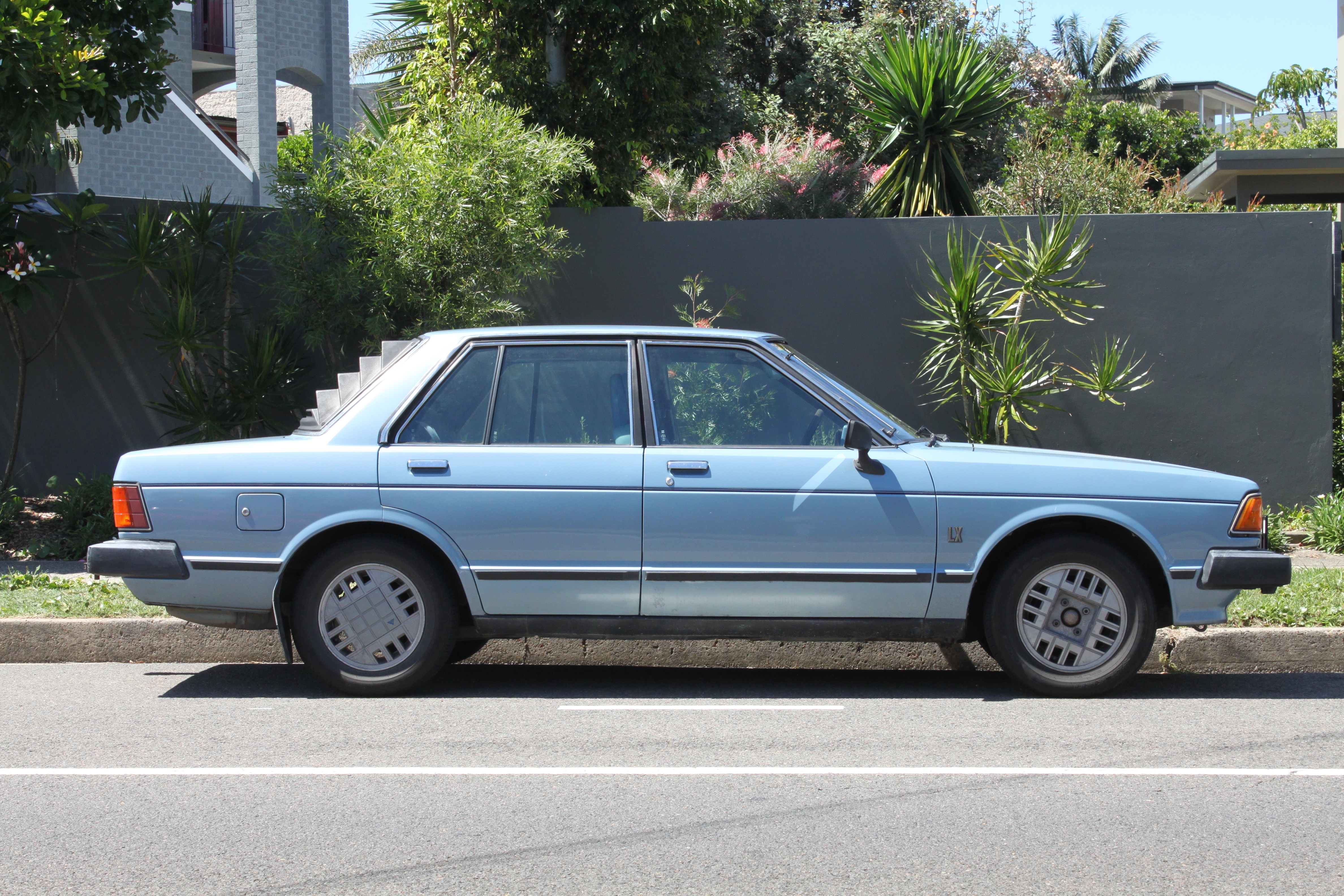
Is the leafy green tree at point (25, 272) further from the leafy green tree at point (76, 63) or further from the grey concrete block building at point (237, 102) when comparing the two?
the grey concrete block building at point (237, 102)

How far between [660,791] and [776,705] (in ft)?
4.69

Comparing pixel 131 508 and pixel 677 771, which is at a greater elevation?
pixel 131 508

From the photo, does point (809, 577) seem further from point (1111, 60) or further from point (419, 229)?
point (1111, 60)

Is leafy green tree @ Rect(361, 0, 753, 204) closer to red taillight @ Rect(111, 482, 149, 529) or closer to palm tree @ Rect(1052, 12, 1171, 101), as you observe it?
red taillight @ Rect(111, 482, 149, 529)

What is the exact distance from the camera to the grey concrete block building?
19828mm

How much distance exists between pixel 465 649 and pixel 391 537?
3.36ft

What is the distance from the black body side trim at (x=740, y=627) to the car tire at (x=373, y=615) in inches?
9.7

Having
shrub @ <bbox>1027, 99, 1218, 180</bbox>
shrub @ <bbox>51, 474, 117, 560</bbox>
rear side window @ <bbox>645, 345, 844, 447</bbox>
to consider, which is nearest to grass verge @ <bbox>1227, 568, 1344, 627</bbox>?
rear side window @ <bbox>645, 345, 844, 447</bbox>

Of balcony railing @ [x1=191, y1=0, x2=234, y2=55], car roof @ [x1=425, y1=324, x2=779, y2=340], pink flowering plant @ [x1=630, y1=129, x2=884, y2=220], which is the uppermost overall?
balcony railing @ [x1=191, y1=0, x2=234, y2=55]

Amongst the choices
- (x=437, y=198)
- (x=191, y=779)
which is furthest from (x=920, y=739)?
(x=437, y=198)

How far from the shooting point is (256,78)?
21.8 m

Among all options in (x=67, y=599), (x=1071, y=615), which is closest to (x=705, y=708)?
(x=1071, y=615)

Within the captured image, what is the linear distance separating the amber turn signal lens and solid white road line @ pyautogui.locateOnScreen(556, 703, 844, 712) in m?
1.99

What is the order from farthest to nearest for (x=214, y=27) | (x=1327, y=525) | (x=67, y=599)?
1. (x=214, y=27)
2. (x=1327, y=525)
3. (x=67, y=599)
